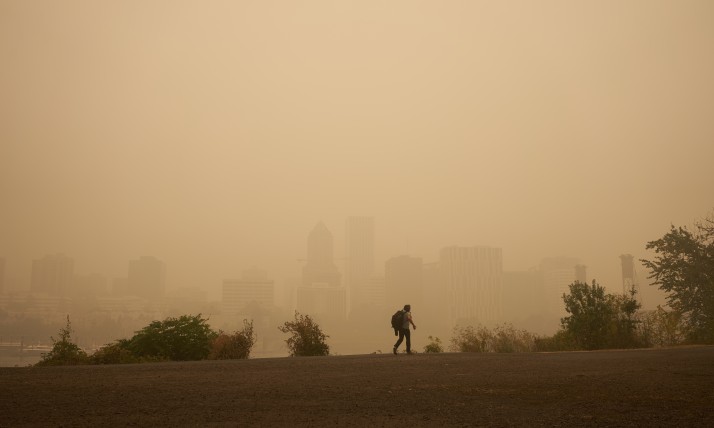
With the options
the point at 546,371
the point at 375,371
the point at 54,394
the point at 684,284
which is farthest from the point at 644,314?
the point at 54,394

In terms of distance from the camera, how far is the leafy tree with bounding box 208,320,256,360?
2181 cm

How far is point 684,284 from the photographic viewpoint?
38094mm

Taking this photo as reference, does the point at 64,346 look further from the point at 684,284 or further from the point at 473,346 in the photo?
the point at 684,284

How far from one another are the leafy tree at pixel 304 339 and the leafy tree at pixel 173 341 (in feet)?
12.0

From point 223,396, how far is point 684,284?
36846 millimetres

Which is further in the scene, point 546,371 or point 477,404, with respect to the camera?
point 546,371

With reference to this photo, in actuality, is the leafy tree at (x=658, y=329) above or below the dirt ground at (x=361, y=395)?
above

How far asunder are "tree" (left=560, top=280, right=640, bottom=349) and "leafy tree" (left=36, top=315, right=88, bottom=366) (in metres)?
21.6

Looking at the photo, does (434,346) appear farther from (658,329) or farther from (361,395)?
(361,395)

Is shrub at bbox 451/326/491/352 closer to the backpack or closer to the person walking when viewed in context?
the person walking

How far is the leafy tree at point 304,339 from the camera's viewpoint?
947 inches

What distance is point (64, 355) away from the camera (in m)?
19.0

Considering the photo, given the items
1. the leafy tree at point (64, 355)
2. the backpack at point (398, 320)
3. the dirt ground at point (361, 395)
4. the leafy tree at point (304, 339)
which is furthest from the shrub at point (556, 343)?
the leafy tree at point (64, 355)

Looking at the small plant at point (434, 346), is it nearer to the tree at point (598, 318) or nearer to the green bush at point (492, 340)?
the green bush at point (492, 340)
